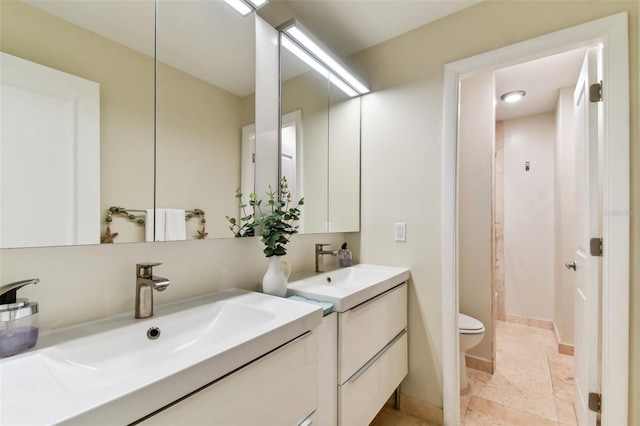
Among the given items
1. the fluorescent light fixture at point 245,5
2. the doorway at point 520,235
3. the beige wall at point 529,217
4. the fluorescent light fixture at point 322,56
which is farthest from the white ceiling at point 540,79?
the fluorescent light fixture at point 245,5

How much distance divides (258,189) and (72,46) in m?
0.81

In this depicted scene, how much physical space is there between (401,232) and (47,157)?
1695 millimetres

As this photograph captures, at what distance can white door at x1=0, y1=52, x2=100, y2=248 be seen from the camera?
0.73 meters

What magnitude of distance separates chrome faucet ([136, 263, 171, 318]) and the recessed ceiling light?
3.33m

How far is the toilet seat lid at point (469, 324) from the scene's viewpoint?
1948 millimetres

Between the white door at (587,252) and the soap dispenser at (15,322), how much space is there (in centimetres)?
213

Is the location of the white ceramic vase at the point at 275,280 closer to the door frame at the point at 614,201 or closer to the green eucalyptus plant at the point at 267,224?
the green eucalyptus plant at the point at 267,224

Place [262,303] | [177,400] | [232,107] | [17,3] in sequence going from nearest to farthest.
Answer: [177,400] → [17,3] → [262,303] → [232,107]

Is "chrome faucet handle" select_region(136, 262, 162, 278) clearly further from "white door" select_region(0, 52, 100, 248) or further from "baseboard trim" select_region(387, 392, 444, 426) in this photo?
"baseboard trim" select_region(387, 392, 444, 426)

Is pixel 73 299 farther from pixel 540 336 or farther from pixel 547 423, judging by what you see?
pixel 540 336

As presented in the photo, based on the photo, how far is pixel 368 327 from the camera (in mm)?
1393

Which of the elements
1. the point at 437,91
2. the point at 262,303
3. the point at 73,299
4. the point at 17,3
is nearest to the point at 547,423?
the point at 262,303

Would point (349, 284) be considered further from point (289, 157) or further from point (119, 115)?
point (119, 115)

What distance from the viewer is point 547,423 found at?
1.69 meters
